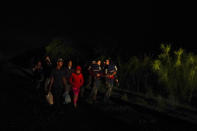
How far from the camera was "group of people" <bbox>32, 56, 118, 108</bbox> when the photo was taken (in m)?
7.96

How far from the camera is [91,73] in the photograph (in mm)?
9492

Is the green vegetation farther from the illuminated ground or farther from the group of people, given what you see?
the group of people

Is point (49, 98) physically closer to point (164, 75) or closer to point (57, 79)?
point (57, 79)

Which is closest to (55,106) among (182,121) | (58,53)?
(182,121)

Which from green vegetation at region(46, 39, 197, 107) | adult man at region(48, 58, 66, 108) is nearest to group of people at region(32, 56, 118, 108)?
adult man at region(48, 58, 66, 108)

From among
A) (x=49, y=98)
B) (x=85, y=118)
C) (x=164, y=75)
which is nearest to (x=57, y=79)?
(x=49, y=98)

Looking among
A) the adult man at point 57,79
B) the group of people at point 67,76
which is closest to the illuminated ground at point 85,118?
the group of people at point 67,76

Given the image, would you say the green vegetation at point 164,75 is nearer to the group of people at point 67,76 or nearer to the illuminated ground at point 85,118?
the illuminated ground at point 85,118

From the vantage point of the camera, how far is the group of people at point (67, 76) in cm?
796

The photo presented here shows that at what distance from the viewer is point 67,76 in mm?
8117

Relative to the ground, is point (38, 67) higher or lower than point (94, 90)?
higher

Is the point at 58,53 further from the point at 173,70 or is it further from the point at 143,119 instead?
the point at 143,119

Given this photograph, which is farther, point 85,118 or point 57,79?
point 57,79

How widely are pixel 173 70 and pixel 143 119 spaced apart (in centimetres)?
642
